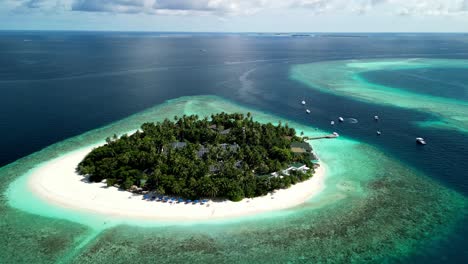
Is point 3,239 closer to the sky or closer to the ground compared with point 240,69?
closer to the ground

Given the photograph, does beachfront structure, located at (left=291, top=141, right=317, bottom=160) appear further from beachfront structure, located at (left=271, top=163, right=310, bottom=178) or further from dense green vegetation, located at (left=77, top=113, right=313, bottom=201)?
beachfront structure, located at (left=271, top=163, right=310, bottom=178)

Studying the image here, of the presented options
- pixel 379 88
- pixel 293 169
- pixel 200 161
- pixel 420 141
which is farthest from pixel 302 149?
pixel 379 88

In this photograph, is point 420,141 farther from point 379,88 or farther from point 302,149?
point 379,88

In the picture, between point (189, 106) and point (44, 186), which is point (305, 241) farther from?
point (189, 106)

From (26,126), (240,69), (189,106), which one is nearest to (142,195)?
(26,126)

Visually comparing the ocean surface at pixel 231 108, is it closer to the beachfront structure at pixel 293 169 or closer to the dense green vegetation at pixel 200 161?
the dense green vegetation at pixel 200 161

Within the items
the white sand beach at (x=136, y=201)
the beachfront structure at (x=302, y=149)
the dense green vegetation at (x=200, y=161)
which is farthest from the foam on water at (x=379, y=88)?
the white sand beach at (x=136, y=201)
